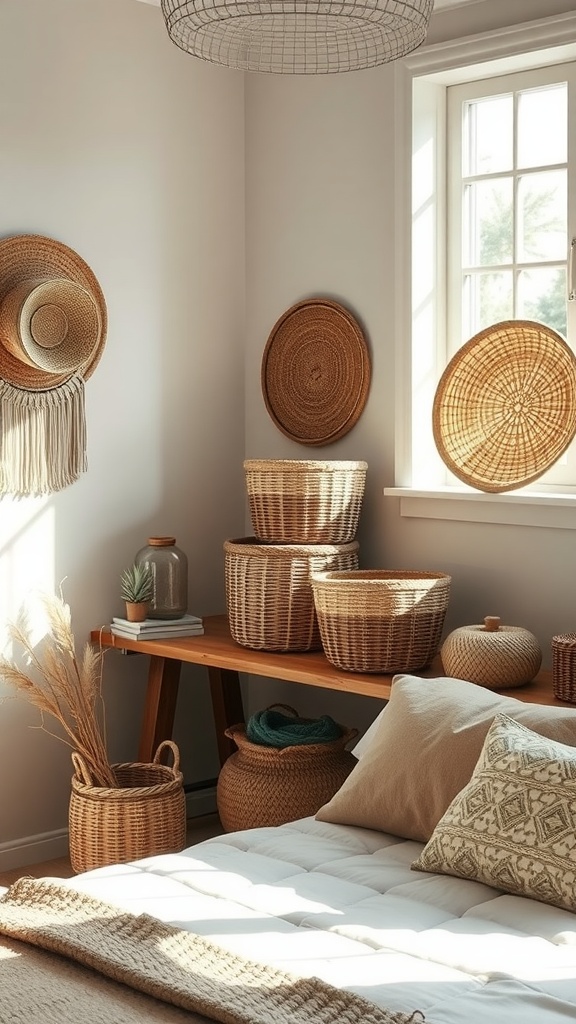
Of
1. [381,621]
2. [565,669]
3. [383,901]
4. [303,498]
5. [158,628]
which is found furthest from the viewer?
[158,628]

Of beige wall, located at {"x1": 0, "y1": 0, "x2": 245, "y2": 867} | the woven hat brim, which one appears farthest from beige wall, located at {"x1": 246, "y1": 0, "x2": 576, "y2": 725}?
the woven hat brim

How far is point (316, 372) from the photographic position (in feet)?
13.1

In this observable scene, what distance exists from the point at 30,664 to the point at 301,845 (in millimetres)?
1421

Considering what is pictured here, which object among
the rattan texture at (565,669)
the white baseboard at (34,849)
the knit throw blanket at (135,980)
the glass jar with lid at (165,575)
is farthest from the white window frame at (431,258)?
the knit throw blanket at (135,980)

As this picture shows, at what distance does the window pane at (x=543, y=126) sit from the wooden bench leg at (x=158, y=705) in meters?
1.87

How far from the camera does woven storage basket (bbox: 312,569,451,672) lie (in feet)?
10.7

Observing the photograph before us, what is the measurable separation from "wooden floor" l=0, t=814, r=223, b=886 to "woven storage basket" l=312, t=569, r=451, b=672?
1.06 metres

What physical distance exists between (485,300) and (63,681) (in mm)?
1703

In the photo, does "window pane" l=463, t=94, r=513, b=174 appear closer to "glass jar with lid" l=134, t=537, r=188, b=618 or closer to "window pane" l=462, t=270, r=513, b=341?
"window pane" l=462, t=270, r=513, b=341

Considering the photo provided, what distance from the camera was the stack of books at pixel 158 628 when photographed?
372 centimetres

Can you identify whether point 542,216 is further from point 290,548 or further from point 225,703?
point 225,703

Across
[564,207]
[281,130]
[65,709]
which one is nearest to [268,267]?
[281,130]

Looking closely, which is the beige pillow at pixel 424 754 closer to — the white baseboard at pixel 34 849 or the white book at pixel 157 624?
the white book at pixel 157 624

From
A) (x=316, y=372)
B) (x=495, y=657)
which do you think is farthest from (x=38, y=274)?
(x=495, y=657)
